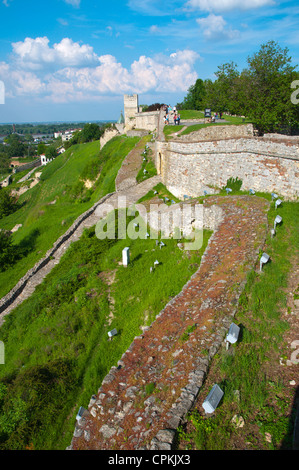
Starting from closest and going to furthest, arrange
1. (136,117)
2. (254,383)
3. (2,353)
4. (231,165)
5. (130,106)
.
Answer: (254,383) → (2,353) → (231,165) → (136,117) → (130,106)

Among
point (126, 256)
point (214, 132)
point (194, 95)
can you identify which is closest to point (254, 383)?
point (126, 256)

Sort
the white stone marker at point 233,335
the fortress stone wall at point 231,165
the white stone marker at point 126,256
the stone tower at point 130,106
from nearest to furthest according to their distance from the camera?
1. the white stone marker at point 233,335
2. the fortress stone wall at point 231,165
3. the white stone marker at point 126,256
4. the stone tower at point 130,106

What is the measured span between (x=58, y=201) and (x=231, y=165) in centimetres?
1903

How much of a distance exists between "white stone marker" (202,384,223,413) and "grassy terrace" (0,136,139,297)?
455 inches

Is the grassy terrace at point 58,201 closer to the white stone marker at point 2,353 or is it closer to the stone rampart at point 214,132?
the white stone marker at point 2,353

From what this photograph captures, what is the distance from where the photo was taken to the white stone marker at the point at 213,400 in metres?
3.58

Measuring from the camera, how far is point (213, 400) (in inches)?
143

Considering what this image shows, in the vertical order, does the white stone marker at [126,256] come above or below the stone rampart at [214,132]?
below

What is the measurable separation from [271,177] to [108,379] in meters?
8.89

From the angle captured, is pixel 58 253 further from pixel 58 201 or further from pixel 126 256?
pixel 58 201

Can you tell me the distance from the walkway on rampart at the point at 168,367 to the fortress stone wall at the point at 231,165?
3.61m

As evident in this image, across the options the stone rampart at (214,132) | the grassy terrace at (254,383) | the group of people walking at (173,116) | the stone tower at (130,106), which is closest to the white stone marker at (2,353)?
Answer: the grassy terrace at (254,383)

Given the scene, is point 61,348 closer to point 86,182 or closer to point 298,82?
point 298,82
